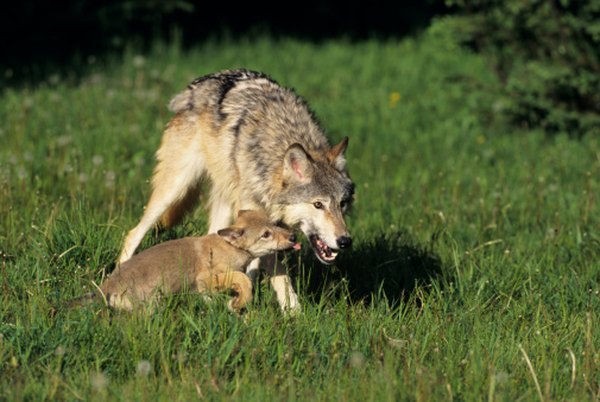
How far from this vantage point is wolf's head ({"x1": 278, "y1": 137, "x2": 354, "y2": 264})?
6.02m

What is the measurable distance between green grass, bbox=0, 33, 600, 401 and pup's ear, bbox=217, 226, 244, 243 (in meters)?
0.40

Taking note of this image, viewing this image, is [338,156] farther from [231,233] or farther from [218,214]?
[218,214]

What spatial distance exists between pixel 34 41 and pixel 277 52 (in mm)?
3863

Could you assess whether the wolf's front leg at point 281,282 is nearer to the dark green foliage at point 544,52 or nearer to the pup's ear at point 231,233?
the pup's ear at point 231,233

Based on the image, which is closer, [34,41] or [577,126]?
[577,126]

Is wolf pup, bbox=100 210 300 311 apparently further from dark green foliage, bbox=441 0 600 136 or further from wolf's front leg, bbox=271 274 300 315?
dark green foliage, bbox=441 0 600 136

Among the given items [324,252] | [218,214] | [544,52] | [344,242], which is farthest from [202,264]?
[544,52]

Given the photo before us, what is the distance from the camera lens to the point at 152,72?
521 inches

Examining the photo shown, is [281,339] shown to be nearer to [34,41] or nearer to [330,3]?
[34,41]

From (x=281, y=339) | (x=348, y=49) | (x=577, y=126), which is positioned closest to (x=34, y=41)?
(x=348, y=49)

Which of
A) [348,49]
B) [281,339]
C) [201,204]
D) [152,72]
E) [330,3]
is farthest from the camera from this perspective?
[330,3]

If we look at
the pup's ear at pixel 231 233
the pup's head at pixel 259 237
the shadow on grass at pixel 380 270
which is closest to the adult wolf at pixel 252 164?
the pup's head at pixel 259 237

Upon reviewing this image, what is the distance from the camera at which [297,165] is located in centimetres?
623

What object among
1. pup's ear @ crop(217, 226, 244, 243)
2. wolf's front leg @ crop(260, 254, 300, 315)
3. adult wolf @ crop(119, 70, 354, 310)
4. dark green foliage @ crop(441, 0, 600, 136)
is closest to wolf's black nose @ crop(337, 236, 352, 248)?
adult wolf @ crop(119, 70, 354, 310)
